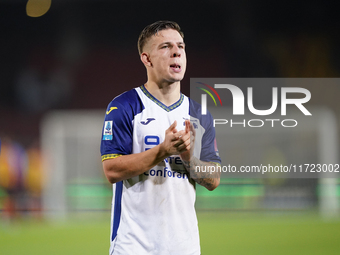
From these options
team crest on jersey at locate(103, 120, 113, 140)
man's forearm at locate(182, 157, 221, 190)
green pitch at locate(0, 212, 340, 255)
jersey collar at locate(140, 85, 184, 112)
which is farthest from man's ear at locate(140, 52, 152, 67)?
green pitch at locate(0, 212, 340, 255)

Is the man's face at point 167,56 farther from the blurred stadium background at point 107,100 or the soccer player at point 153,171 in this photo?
the blurred stadium background at point 107,100

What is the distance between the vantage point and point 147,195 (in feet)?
4.84

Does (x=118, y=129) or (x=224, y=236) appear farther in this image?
(x=224, y=236)

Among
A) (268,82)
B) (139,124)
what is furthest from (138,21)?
(139,124)

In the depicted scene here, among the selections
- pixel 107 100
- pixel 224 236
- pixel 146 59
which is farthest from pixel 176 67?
pixel 107 100

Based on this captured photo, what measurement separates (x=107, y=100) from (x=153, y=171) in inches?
165

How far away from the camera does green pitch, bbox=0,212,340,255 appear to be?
4.33 meters

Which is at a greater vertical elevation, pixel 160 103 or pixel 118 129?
pixel 160 103

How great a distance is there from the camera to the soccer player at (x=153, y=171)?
1.45 metres

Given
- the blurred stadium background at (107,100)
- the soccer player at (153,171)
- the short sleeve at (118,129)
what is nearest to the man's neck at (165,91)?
the soccer player at (153,171)

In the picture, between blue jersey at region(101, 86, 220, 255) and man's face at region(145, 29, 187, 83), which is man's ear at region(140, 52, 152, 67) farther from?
blue jersey at region(101, 86, 220, 255)

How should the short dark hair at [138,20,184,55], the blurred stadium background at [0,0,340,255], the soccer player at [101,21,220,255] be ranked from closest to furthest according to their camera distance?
the soccer player at [101,21,220,255] → the short dark hair at [138,20,184,55] → the blurred stadium background at [0,0,340,255]

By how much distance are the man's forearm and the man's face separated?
38 cm

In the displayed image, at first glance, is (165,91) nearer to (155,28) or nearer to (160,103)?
(160,103)
